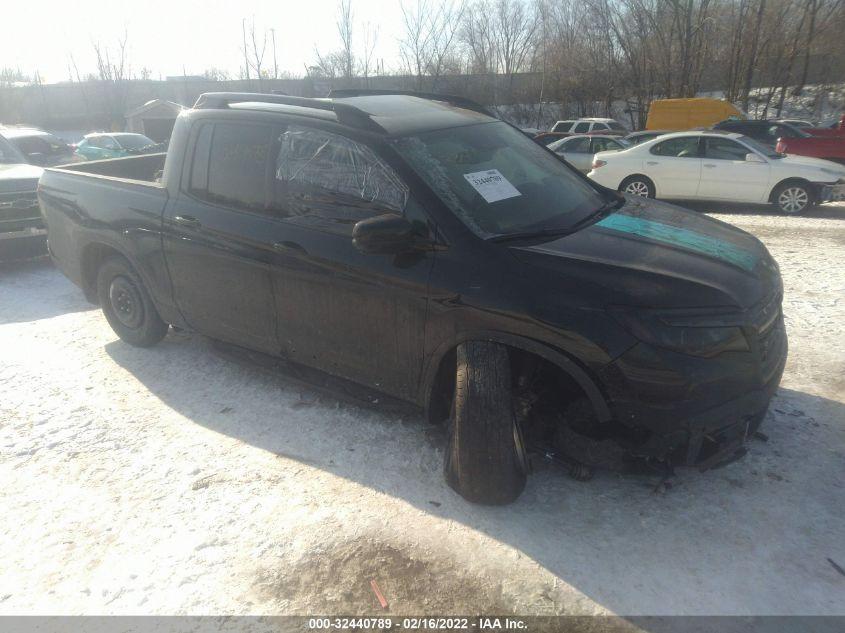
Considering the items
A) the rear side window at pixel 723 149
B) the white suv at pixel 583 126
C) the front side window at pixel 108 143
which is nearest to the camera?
the rear side window at pixel 723 149

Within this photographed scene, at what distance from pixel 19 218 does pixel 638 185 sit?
10537mm

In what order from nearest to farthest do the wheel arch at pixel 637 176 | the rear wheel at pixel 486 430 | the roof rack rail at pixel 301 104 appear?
1. the rear wheel at pixel 486 430
2. the roof rack rail at pixel 301 104
3. the wheel arch at pixel 637 176

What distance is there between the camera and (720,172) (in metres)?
11.1

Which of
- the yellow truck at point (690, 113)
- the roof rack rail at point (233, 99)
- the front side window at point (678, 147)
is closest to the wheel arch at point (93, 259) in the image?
the roof rack rail at point (233, 99)

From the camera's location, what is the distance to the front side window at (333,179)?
329 centimetres

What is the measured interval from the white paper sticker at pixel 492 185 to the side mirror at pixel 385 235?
521 millimetres

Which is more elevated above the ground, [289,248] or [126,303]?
[289,248]

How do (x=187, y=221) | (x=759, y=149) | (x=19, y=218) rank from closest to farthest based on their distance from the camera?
(x=187, y=221) → (x=19, y=218) → (x=759, y=149)

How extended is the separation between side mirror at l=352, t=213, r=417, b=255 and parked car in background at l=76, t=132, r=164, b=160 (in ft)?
53.3

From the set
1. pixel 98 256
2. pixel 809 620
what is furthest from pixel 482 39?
pixel 809 620

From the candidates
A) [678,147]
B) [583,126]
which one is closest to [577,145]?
[678,147]

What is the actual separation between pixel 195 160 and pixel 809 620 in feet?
13.8

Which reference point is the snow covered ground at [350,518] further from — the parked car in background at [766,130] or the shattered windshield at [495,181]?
the parked car in background at [766,130]

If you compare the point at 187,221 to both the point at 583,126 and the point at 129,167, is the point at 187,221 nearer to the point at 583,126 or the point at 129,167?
the point at 129,167
